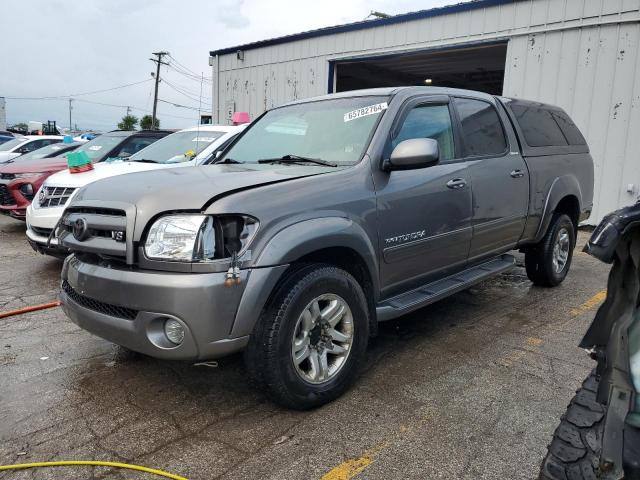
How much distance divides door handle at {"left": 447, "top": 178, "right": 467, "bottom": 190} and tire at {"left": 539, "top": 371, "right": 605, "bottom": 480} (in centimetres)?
199

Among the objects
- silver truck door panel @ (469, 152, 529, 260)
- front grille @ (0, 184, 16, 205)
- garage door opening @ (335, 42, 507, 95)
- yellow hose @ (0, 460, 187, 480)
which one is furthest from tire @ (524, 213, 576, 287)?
front grille @ (0, 184, 16, 205)

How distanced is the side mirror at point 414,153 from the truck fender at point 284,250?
19.6 inches

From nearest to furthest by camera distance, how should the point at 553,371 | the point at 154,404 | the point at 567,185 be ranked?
the point at 154,404 < the point at 553,371 < the point at 567,185

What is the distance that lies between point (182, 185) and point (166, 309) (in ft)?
2.23

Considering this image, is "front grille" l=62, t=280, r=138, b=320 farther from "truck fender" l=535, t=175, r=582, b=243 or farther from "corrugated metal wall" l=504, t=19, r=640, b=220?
"corrugated metal wall" l=504, t=19, r=640, b=220

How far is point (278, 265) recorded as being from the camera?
2.51 meters

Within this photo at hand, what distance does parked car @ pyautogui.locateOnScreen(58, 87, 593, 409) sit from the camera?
243cm

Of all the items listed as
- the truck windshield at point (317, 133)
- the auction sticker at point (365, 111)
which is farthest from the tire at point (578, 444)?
the auction sticker at point (365, 111)

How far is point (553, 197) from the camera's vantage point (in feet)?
16.1

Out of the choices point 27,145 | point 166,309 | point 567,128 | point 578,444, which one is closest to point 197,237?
point 166,309

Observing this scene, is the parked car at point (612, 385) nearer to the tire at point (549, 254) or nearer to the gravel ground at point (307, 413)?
the gravel ground at point (307, 413)

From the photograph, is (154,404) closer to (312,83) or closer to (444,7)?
(444,7)

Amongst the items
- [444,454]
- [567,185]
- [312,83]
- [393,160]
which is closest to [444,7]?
[312,83]

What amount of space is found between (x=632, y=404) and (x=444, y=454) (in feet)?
4.03
